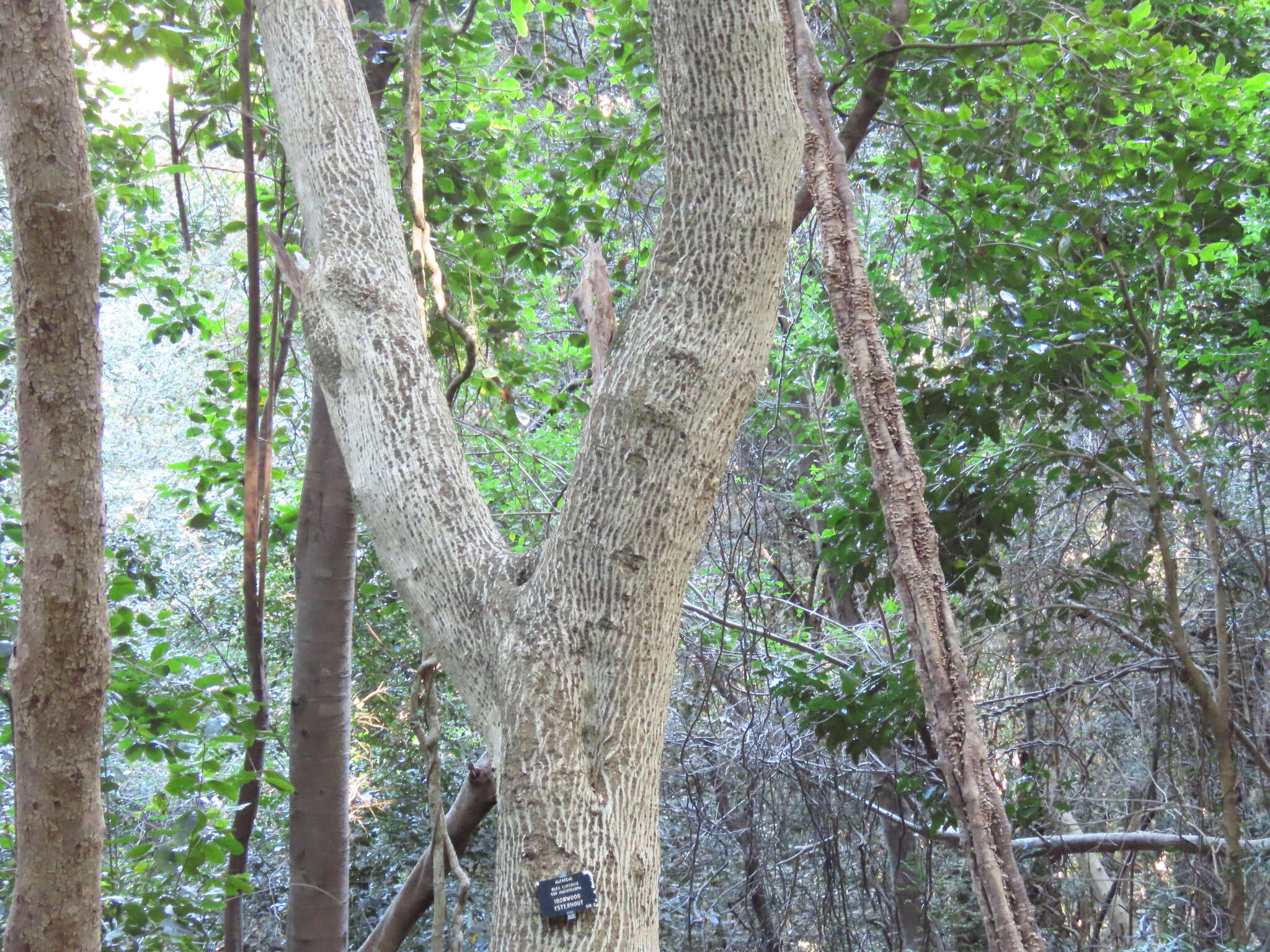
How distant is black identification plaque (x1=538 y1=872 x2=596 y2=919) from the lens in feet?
4.55

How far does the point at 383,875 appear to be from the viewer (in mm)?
5930

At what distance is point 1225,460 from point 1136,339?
0.72 metres

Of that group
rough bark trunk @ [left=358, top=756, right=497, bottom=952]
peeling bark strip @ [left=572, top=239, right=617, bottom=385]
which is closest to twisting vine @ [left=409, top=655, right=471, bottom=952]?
rough bark trunk @ [left=358, top=756, right=497, bottom=952]

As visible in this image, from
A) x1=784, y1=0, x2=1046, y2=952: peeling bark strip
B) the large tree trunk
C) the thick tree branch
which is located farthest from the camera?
x1=784, y1=0, x2=1046, y2=952: peeling bark strip

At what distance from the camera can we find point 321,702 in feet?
10.5

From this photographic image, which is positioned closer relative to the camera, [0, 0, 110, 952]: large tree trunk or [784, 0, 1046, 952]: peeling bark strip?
[0, 0, 110, 952]: large tree trunk

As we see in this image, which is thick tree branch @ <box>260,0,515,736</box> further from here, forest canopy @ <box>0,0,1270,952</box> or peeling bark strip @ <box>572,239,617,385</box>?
peeling bark strip @ <box>572,239,617,385</box>

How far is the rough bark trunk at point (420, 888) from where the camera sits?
2.81 meters

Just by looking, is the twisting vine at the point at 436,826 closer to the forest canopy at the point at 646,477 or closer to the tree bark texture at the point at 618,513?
the forest canopy at the point at 646,477

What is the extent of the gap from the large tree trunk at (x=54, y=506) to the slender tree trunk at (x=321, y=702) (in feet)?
5.57

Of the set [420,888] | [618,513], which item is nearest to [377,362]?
[618,513]

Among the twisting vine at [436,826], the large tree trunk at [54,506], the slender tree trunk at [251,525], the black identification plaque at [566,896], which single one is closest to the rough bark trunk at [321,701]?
the slender tree trunk at [251,525]

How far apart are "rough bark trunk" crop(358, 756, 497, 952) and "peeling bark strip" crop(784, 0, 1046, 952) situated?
1373 millimetres

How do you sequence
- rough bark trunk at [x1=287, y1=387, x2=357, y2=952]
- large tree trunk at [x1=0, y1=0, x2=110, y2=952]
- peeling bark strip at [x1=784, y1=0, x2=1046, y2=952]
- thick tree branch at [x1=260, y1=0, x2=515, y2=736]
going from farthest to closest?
1. rough bark trunk at [x1=287, y1=387, x2=357, y2=952]
2. peeling bark strip at [x1=784, y1=0, x2=1046, y2=952]
3. thick tree branch at [x1=260, y1=0, x2=515, y2=736]
4. large tree trunk at [x1=0, y1=0, x2=110, y2=952]
